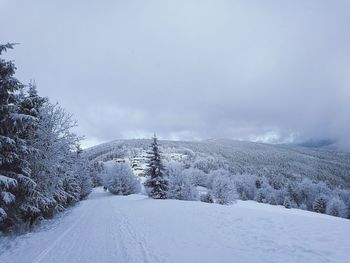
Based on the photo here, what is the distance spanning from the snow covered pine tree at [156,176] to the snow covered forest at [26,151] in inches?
707

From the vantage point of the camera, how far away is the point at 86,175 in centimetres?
4725

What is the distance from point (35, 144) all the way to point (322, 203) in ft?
247

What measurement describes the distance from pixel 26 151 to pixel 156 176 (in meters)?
26.0

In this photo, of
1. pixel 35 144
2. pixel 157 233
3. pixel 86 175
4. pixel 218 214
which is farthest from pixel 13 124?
pixel 86 175

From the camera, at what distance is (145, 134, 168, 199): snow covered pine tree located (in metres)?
37.8

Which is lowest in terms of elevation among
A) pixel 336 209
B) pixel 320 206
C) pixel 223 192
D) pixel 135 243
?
pixel 336 209

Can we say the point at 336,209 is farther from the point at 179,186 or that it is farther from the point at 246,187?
the point at 179,186

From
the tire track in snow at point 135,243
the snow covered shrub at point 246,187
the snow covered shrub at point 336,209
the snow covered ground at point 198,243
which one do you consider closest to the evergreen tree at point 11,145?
the snow covered ground at point 198,243

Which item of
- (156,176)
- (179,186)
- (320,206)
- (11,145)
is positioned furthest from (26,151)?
(320,206)

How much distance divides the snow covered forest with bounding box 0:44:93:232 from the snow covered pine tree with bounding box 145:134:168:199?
58.9ft

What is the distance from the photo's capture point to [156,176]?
38250 mm

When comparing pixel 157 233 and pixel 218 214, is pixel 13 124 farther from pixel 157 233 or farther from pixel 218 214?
pixel 218 214

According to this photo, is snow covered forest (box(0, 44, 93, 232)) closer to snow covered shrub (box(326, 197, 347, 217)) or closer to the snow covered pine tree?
the snow covered pine tree

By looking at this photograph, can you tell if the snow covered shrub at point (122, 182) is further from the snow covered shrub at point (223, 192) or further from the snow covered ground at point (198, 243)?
the snow covered ground at point (198, 243)
